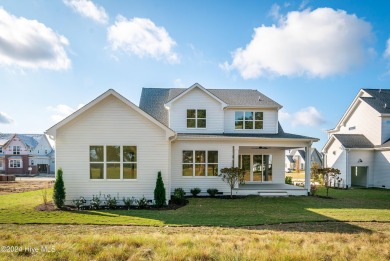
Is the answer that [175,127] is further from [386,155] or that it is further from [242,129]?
[386,155]

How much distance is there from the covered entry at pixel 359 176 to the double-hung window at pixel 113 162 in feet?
79.4

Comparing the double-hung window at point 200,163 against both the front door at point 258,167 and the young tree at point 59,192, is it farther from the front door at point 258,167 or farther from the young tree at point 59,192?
the young tree at point 59,192

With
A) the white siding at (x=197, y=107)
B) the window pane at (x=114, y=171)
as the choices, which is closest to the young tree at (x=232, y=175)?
the white siding at (x=197, y=107)

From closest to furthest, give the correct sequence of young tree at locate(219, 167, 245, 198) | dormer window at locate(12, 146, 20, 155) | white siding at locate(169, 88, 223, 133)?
young tree at locate(219, 167, 245, 198), white siding at locate(169, 88, 223, 133), dormer window at locate(12, 146, 20, 155)

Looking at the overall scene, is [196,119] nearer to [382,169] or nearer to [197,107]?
[197,107]

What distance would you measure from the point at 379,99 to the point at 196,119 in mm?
21070

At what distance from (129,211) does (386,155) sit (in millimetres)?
24397

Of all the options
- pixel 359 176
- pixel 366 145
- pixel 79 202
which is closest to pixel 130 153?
pixel 79 202

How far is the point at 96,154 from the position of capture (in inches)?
551

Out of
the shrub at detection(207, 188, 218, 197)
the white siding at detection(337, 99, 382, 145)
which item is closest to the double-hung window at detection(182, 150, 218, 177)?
the shrub at detection(207, 188, 218, 197)

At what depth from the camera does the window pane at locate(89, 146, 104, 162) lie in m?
14.0

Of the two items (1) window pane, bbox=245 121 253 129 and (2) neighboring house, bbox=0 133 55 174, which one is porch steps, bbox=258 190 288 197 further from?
(2) neighboring house, bbox=0 133 55 174

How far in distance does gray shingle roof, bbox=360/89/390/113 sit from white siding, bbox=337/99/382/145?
0.41m

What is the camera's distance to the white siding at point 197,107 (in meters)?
19.2
